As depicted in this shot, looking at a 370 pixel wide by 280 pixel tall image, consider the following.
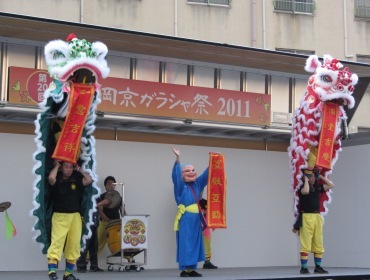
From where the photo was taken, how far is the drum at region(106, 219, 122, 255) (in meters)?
13.9

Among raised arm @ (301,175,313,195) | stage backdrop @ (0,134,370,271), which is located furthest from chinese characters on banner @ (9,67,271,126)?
raised arm @ (301,175,313,195)

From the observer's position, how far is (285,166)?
1609 cm

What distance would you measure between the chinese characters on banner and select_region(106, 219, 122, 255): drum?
1.80 m

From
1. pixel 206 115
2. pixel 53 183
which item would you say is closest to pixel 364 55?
pixel 206 115

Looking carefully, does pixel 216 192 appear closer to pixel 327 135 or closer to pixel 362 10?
pixel 327 135

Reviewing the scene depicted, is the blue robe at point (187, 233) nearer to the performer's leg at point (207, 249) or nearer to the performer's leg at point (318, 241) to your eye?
the performer's leg at point (318, 241)

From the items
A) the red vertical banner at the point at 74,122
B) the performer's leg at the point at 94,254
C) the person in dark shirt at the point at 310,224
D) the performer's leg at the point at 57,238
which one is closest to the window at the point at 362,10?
the person in dark shirt at the point at 310,224

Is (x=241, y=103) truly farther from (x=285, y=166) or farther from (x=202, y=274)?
(x=202, y=274)

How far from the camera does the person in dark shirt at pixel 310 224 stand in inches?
516

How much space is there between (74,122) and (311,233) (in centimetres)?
428

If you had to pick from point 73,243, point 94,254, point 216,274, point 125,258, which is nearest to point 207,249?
point 125,258

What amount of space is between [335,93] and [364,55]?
53.0 ft

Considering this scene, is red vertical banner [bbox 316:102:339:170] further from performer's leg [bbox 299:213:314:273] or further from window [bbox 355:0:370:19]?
window [bbox 355:0:370:19]

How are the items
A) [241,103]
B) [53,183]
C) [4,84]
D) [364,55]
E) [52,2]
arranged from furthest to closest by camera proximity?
[364,55]
[52,2]
[241,103]
[4,84]
[53,183]
